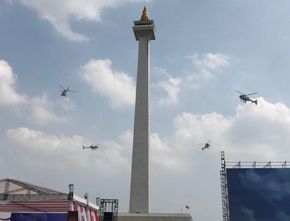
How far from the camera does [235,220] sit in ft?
169

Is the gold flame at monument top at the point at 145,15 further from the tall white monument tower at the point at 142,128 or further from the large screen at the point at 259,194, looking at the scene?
the large screen at the point at 259,194

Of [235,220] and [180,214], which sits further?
[235,220]

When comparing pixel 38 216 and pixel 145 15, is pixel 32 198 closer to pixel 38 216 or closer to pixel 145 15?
pixel 38 216

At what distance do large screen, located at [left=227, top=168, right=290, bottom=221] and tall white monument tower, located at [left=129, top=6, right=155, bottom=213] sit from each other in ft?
32.7

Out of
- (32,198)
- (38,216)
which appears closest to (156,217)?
(38,216)

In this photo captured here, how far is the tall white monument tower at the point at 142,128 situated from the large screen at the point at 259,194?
9.98 m

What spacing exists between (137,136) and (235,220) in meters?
15.2

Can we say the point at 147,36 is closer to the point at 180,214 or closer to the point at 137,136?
the point at 137,136

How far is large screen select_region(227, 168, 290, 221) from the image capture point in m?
51.8

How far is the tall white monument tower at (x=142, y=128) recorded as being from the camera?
53344mm

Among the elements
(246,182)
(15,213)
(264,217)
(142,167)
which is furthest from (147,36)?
(15,213)

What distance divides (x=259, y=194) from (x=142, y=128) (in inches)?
626

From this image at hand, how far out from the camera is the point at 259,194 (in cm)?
5269

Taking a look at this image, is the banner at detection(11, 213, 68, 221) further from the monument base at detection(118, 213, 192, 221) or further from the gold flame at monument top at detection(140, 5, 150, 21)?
the gold flame at monument top at detection(140, 5, 150, 21)
